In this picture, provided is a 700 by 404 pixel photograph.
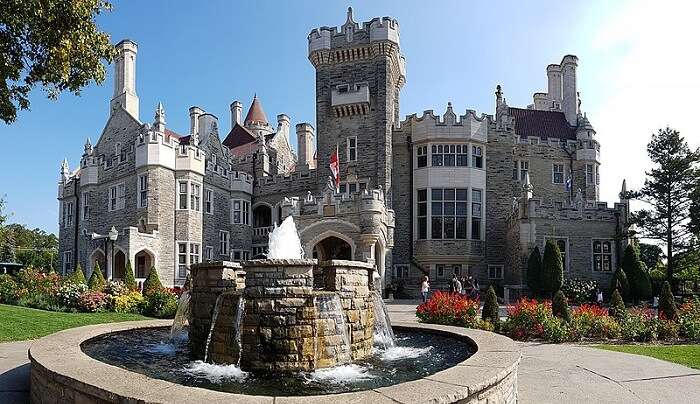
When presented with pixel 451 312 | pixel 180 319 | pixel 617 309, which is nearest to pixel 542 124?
pixel 617 309

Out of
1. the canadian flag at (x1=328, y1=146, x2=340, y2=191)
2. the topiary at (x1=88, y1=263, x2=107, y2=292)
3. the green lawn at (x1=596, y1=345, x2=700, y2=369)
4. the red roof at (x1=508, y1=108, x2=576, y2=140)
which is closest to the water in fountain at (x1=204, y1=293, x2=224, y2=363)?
the green lawn at (x1=596, y1=345, x2=700, y2=369)

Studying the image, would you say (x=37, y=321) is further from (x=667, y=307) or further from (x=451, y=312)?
(x=667, y=307)

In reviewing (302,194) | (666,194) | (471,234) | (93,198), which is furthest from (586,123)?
(93,198)

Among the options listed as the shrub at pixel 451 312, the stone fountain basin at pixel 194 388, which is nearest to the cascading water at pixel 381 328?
the stone fountain basin at pixel 194 388

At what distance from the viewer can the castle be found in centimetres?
3162

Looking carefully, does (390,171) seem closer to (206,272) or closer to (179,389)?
(206,272)

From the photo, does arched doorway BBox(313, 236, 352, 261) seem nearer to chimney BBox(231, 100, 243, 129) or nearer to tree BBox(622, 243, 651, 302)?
tree BBox(622, 243, 651, 302)

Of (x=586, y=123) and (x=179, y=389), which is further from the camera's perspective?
(x=586, y=123)

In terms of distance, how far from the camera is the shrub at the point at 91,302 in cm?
1935

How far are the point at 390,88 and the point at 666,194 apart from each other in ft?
56.3

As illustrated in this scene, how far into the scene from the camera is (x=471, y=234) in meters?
33.6

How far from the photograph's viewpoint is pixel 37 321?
15602 mm

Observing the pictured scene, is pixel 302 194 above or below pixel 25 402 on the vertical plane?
above

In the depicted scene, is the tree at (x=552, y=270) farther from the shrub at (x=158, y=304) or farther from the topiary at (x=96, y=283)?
the topiary at (x=96, y=283)
